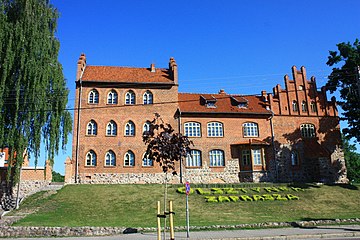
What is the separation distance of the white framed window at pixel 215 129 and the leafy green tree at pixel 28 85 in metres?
16.5

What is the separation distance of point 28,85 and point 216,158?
68.3 feet

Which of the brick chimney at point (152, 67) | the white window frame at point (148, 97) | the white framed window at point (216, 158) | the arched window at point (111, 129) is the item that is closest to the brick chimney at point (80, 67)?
the arched window at point (111, 129)

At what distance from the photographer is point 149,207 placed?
73.5 ft

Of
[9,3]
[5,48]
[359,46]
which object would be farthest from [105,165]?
[359,46]

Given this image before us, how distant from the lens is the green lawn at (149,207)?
19.0 metres

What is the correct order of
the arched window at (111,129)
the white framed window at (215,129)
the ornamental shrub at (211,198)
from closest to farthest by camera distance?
the ornamental shrub at (211,198), the arched window at (111,129), the white framed window at (215,129)

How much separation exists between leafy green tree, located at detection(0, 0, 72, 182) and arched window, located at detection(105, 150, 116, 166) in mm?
7735

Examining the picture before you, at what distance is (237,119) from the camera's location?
36.5 metres

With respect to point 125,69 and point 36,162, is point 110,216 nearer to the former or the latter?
point 36,162

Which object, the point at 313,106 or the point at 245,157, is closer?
the point at 245,157

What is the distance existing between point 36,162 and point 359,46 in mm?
34778

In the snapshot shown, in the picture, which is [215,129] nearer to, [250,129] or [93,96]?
[250,129]

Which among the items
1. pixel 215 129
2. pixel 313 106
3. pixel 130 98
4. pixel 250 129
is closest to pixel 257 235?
pixel 215 129

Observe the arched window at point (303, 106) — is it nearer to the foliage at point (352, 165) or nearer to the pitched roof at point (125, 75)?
the pitched roof at point (125, 75)
